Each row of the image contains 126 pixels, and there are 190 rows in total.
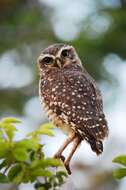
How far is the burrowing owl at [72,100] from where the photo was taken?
14.4 feet

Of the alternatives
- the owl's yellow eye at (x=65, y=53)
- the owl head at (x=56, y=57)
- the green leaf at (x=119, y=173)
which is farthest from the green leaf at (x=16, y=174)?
the owl's yellow eye at (x=65, y=53)

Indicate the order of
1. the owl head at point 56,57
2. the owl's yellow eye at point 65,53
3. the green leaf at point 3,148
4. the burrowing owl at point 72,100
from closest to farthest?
the green leaf at point 3,148
the burrowing owl at point 72,100
the owl head at point 56,57
the owl's yellow eye at point 65,53

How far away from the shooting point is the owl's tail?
4.11 meters

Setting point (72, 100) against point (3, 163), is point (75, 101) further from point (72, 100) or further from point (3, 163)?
point (3, 163)

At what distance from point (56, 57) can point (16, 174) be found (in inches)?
154

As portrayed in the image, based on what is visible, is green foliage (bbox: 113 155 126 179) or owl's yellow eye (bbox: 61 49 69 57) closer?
green foliage (bbox: 113 155 126 179)

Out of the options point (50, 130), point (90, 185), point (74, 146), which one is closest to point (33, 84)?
point (90, 185)

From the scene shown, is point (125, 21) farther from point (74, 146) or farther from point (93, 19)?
point (74, 146)

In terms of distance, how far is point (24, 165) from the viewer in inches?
66.4

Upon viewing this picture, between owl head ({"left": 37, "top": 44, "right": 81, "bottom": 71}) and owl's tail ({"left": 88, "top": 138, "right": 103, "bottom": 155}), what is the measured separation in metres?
1.41

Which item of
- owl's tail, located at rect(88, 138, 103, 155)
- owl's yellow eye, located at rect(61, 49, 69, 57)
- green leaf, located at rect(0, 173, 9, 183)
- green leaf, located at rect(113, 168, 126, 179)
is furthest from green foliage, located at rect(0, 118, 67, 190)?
owl's yellow eye, located at rect(61, 49, 69, 57)

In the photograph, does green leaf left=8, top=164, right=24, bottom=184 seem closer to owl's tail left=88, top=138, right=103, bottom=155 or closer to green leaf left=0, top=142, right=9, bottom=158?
green leaf left=0, top=142, right=9, bottom=158

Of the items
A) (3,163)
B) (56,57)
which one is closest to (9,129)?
(3,163)

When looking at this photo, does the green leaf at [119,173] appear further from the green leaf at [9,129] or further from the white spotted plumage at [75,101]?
the white spotted plumage at [75,101]
